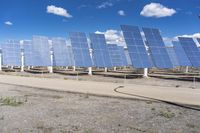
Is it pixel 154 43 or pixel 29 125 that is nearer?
pixel 29 125

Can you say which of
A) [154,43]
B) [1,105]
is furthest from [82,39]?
[1,105]

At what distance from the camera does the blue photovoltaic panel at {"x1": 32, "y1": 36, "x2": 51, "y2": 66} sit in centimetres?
4089

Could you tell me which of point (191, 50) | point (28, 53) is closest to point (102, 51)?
point (191, 50)

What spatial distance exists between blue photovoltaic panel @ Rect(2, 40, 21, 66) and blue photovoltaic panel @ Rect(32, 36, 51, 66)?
5247mm

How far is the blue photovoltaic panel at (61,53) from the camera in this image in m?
42.4

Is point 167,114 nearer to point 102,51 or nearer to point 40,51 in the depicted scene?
point 102,51

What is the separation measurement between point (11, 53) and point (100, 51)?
20.4m

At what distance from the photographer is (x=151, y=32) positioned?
3092cm

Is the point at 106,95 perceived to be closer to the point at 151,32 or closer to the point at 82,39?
the point at 151,32

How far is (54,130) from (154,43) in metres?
24.2

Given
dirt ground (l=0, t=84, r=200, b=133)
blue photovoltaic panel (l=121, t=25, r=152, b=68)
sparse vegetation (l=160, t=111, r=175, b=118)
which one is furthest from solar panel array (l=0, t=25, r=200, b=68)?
sparse vegetation (l=160, t=111, r=175, b=118)

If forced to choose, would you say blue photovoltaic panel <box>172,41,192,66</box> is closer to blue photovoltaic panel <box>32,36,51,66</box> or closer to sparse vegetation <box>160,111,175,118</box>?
blue photovoltaic panel <box>32,36,51,66</box>

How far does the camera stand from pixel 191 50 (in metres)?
32.6

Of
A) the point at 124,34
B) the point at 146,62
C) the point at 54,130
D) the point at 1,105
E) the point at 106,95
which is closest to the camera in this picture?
the point at 54,130
